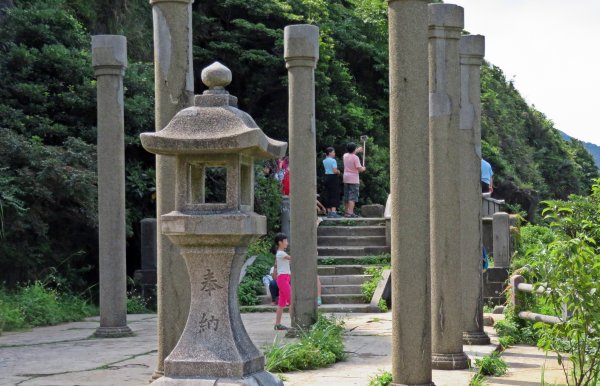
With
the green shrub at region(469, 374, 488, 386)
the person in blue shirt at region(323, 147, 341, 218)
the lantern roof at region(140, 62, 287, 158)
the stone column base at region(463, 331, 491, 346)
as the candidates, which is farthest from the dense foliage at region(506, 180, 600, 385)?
the person in blue shirt at region(323, 147, 341, 218)

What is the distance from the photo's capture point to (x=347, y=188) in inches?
834

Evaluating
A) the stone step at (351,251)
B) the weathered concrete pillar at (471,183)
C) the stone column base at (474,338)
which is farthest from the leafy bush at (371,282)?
the weathered concrete pillar at (471,183)

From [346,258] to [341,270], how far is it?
102cm

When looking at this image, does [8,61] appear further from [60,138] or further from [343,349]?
[343,349]

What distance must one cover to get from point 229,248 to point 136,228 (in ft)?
41.9

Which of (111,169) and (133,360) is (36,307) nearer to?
(111,169)

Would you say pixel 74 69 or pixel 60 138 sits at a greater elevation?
pixel 74 69

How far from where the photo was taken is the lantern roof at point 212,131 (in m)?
6.39

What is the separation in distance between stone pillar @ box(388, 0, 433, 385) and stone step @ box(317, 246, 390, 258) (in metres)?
12.0

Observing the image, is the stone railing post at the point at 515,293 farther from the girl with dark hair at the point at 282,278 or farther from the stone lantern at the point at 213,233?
the stone lantern at the point at 213,233

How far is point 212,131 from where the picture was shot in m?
6.49

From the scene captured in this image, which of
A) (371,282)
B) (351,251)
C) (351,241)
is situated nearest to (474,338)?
(371,282)

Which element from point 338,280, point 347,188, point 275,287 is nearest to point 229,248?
point 275,287

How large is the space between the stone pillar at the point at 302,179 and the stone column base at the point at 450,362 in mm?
2616
